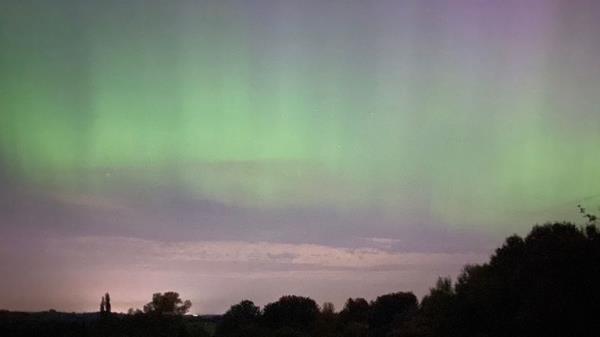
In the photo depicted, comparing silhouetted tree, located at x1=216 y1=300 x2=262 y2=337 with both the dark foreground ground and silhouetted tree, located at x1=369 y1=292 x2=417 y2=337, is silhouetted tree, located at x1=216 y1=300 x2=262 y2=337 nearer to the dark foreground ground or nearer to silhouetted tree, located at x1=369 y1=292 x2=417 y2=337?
the dark foreground ground

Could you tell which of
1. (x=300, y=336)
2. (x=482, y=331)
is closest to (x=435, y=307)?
(x=482, y=331)

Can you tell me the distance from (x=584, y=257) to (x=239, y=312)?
71.1 meters

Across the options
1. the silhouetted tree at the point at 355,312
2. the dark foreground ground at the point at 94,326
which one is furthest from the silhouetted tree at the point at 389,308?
the dark foreground ground at the point at 94,326

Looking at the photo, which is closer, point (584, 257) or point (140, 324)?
point (584, 257)

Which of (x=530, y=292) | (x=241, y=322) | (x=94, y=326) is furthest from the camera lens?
(x=241, y=322)

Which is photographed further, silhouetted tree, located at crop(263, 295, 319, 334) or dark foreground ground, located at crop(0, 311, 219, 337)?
silhouetted tree, located at crop(263, 295, 319, 334)

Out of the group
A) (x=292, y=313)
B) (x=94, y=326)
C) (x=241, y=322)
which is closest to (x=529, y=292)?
(x=94, y=326)

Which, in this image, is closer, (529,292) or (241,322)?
(529,292)

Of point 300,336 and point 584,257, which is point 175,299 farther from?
point 584,257

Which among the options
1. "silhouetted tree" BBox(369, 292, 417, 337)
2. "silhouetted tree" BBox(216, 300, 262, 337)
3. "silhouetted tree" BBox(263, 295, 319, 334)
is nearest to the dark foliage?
"silhouetted tree" BBox(216, 300, 262, 337)

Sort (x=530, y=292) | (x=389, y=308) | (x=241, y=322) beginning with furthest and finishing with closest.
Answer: (x=389, y=308) → (x=241, y=322) → (x=530, y=292)

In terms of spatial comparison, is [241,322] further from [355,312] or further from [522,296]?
[522,296]

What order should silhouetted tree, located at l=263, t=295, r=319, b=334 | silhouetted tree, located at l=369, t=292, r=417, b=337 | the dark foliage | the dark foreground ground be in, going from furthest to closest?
silhouetted tree, located at l=263, t=295, r=319, b=334 < silhouetted tree, located at l=369, t=292, r=417, b=337 < the dark foreground ground < the dark foliage

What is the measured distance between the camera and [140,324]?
8519 cm
